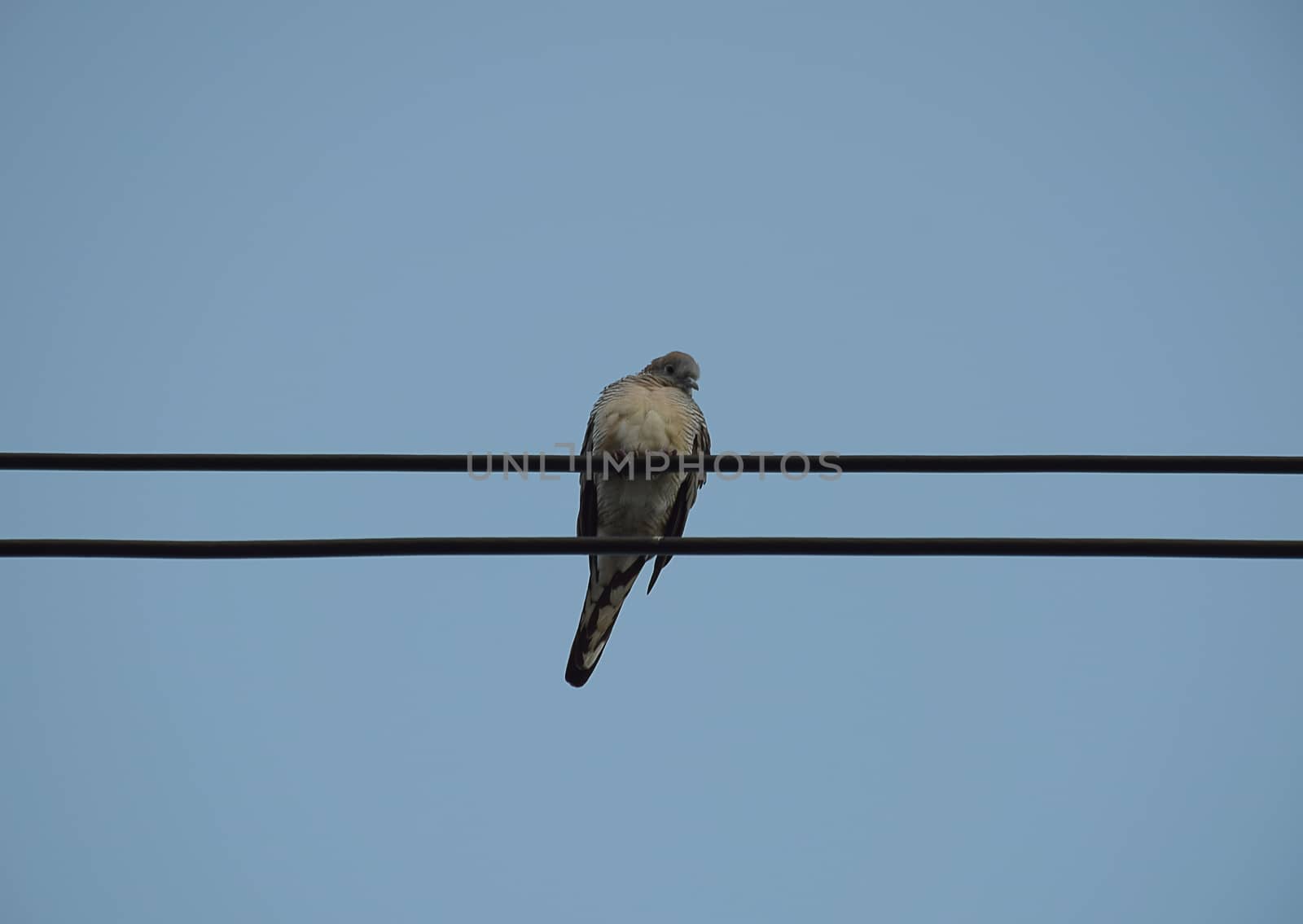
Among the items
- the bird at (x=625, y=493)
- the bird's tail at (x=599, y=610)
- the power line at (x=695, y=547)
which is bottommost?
the power line at (x=695, y=547)

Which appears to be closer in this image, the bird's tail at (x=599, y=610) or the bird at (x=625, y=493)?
the bird at (x=625, y=493)

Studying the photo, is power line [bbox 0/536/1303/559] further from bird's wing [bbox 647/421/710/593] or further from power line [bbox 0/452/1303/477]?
bird's wing [bbox 647/421/710/593]

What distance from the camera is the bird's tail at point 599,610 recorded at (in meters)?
6.94

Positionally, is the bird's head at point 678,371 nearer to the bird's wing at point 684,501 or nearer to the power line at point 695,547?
the bird's wing at point 684,501

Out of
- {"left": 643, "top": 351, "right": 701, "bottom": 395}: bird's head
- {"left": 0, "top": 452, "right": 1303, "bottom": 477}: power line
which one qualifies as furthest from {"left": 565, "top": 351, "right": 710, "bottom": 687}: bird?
{"left": 0, "top": 452, "right": 1303, "bottom": 477}: power line

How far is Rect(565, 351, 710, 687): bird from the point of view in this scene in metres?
6.80

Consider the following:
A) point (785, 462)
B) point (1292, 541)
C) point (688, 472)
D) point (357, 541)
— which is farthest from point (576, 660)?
point (1292, 541)

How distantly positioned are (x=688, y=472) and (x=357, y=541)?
364cm

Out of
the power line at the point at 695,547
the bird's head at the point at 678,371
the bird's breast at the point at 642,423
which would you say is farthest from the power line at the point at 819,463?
the bird's head at the point at 678,371

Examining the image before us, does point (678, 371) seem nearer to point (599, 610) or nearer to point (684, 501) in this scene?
point (684, 501)

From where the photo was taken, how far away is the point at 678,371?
25.4 ft

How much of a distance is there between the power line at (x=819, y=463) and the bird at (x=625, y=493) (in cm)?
273

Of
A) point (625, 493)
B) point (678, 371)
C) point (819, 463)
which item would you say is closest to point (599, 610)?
point (625, 493)

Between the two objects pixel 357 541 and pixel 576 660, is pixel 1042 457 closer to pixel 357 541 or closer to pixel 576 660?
pixel 357 541
